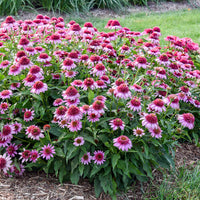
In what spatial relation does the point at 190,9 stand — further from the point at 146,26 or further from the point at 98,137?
the point at 98,137

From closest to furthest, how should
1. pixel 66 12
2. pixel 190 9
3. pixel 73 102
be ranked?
1. pixel 73 102
2. pixel 66 12
3. pixel 190 9

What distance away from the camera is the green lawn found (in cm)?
673

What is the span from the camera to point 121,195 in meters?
2.29

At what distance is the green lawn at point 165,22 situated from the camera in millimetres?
6732

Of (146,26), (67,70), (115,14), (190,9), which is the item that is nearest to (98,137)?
(67,70)

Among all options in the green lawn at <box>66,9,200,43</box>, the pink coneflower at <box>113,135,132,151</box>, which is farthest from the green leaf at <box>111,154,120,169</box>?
the green lawn at <box>66,9,200,43</box>

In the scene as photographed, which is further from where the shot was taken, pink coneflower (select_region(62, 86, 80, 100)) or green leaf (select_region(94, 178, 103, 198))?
green leaf (select_region(94, 178, 103, 198))

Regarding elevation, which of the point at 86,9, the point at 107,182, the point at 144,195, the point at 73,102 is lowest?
the point at 144,195

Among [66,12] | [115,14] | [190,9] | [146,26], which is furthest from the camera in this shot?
[190,9]

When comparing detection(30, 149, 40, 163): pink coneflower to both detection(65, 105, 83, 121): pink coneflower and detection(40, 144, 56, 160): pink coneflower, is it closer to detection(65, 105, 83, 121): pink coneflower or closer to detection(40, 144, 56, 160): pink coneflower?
detection(40, 144, 56, 160): pink coneflower

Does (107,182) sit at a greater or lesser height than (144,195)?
greater

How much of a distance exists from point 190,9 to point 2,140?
9559mm

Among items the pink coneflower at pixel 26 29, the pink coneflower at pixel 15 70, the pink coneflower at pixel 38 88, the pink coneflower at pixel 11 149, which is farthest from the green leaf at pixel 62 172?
the pink coneflower at pixel 26 29

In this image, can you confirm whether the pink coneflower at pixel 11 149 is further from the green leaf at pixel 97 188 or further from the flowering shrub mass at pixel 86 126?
the green leaf at pixel 97 188
